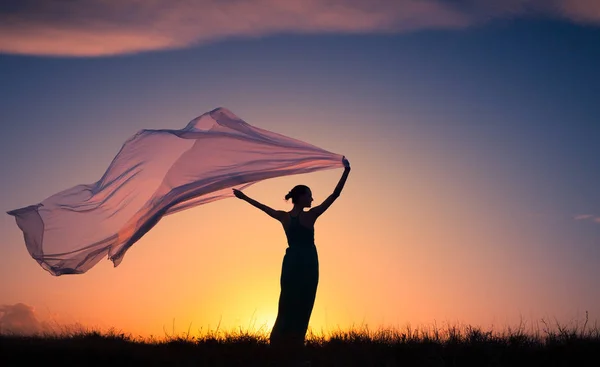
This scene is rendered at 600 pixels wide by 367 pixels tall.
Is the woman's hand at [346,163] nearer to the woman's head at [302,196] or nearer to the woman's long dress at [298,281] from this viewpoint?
the woman's head at [302,196]

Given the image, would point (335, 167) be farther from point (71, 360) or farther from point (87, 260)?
point (71, 360)

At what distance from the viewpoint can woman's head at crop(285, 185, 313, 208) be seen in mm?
13562

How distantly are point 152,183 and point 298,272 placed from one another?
11.9 ft

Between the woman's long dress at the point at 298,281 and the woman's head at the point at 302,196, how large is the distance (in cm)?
29

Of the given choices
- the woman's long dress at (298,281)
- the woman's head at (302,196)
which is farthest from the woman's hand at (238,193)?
the woman's long dress at (298,281)

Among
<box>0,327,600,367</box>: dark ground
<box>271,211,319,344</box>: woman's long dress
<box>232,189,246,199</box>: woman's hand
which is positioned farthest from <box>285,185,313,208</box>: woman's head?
<box>0,327,600,367</box>: dark ground

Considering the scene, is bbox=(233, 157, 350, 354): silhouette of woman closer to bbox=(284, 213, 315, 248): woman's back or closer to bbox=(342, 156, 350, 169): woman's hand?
bbox=(284, 213, 315, 248): woman's back

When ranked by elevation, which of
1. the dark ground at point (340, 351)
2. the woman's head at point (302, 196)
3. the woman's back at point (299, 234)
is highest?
the woman's head at point (302, 196)

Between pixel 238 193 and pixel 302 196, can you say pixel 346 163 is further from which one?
pixel 238 193

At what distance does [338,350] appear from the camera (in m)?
11.1

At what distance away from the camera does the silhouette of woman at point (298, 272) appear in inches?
523

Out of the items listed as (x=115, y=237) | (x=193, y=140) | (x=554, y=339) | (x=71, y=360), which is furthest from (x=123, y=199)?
(x=554, y=339)

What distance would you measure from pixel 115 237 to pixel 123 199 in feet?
2.62

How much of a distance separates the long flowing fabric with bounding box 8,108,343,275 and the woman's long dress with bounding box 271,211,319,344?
72.8 inches
